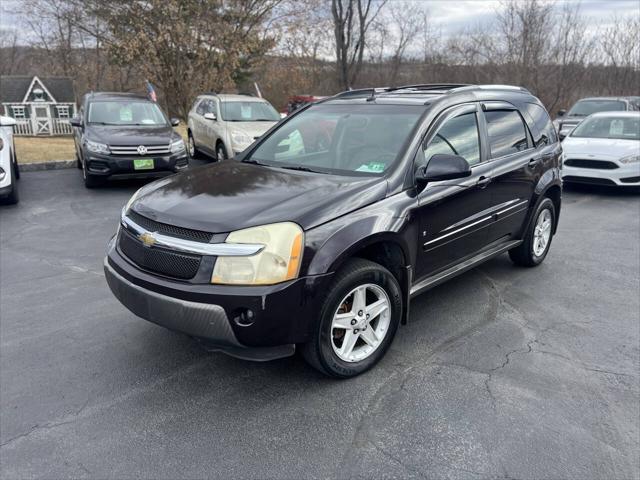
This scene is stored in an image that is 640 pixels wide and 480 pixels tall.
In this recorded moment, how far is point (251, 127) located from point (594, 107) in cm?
1014

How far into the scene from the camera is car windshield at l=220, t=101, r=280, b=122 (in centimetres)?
1150

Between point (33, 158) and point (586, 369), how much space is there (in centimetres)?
1191

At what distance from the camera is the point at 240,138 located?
10.5 m

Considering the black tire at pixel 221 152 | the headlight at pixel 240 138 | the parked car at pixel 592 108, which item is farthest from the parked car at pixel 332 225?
the parked car at pixel 592 108

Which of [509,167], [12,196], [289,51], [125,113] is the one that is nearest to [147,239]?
[509,167]

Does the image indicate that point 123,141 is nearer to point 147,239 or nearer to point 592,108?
point 147,239

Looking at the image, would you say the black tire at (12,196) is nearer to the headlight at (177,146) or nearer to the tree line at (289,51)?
the headlight at (177,146)

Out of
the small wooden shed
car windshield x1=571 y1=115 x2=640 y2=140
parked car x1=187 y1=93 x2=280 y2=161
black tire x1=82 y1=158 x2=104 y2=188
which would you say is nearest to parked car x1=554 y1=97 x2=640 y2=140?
car windshield x1=571 y1=115 x2=640 y2=140

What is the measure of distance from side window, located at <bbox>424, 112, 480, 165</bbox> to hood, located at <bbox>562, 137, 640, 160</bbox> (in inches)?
239

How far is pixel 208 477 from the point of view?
2463mm

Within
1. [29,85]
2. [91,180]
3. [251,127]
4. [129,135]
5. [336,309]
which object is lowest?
[336,309]

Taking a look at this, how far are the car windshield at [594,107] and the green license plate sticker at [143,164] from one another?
39.0 ft

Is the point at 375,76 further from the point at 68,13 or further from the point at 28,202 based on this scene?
the point at 28,202

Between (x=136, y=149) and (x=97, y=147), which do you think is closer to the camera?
(x=97, y=147)
